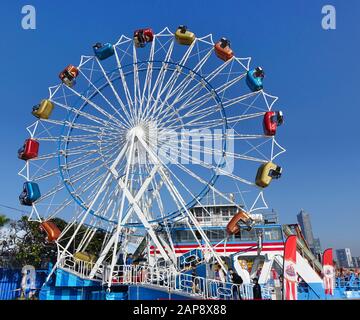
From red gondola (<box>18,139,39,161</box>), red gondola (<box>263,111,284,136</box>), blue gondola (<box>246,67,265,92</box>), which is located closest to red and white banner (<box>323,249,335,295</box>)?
red gondola (<box>263,111,284,136</box>)

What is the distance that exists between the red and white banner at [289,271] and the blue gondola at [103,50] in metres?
14.9

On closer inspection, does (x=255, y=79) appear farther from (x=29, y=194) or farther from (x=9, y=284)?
(x=9, y=284)

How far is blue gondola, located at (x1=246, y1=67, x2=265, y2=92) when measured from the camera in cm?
1755

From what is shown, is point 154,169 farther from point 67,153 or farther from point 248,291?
point 248,291

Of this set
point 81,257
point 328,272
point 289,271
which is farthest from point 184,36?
point 328,272


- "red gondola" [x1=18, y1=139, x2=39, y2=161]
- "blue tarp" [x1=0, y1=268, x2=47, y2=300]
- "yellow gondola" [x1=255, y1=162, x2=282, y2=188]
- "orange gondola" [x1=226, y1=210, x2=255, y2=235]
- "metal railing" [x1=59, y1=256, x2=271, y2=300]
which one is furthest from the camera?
"red gondola" [x1=18, y1=139, x2=39, y2=161]

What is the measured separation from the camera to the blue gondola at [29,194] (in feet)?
61.6

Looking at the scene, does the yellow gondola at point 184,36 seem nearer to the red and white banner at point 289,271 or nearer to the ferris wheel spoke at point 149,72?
the ferris wheel spoke at point 149,72

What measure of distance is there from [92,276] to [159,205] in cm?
483

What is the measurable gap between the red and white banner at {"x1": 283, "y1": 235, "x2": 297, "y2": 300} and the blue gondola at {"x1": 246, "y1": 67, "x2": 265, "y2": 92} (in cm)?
921

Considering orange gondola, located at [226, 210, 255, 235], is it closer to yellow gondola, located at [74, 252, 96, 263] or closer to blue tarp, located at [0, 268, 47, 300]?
yellow gondola, located at [74, 252, 96, 263]

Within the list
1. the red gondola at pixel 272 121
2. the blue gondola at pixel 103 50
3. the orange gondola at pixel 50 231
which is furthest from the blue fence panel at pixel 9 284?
the red gondola at pixel 272 121

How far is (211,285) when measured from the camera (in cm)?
1345
